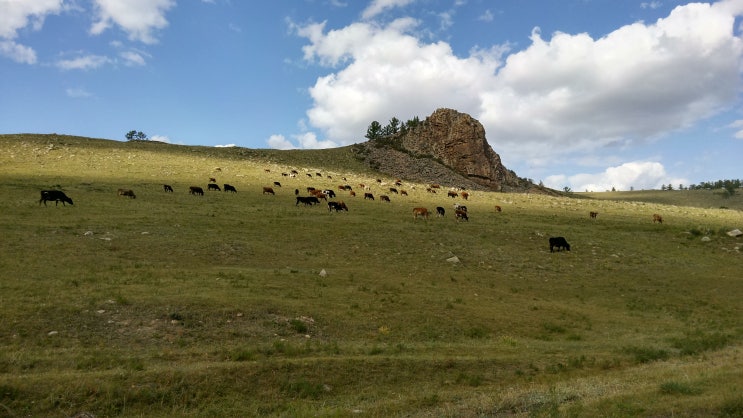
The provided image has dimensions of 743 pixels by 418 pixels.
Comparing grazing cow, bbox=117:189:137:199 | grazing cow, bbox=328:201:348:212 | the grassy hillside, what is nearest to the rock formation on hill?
grazing cow, bbox=328:201:348:212

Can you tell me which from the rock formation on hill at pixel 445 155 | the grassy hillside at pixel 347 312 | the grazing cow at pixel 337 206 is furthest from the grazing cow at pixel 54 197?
the rock formation on hill at pixel 445 155

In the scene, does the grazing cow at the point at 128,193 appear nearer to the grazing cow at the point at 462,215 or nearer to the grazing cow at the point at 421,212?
the grazing cow at the point at 421,212

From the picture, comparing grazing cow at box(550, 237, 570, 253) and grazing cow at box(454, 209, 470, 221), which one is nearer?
grazing cow at box(550, 237, 570, 253)

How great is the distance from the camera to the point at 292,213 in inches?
1454

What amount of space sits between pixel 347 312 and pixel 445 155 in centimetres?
8414

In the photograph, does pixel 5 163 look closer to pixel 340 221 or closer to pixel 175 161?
pixel 175 161

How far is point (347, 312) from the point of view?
17.9m

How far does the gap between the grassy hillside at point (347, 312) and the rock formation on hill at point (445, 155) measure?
4817cm

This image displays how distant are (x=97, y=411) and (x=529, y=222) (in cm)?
3732

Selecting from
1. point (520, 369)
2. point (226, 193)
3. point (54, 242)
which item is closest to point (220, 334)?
point (520, 369)

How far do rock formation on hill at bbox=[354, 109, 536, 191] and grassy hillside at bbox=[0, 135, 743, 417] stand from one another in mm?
48171

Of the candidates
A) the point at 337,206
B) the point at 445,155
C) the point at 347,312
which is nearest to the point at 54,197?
the point at 337,206

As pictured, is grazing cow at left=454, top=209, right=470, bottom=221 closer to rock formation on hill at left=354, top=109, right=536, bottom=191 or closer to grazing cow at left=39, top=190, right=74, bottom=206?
grazing cow at left=39, top=190, right=74, bottom=206

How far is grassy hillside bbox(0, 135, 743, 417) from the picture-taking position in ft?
34.1
